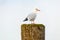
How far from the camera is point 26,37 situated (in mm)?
1438

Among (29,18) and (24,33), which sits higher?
(29,18)

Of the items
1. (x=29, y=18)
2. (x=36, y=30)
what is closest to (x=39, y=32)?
(x=36, y=30)

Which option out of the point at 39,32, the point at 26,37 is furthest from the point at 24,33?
the point at 39,32

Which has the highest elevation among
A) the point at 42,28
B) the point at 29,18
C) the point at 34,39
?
the point at 29,18

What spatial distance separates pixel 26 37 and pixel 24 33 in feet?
0.15

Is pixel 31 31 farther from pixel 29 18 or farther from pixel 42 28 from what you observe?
pixel 29 18

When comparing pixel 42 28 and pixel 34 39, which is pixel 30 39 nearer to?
pixel 34 39

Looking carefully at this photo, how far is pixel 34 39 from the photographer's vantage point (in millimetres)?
1419

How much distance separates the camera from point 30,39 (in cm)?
141

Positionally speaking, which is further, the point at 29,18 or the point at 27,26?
the point at 29,18

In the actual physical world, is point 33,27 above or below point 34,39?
above

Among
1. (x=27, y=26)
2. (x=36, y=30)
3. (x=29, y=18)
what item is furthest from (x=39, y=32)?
(x=29, y=18)

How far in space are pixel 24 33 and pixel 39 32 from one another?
0.52 ft

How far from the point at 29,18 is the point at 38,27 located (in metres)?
0.98
